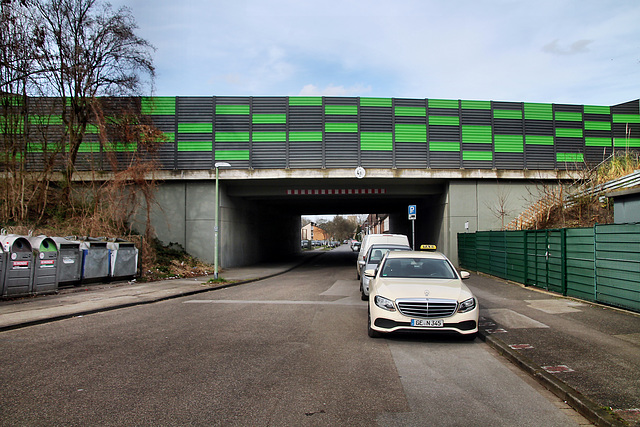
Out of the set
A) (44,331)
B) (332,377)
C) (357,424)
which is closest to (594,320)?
(332,377)

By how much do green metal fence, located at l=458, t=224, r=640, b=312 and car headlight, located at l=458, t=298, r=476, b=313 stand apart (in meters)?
4.27

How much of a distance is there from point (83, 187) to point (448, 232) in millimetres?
18133

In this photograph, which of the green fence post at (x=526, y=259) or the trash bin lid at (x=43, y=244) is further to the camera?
the green fence post at (x=526, y=259)

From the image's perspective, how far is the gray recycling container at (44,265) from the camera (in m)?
12.4

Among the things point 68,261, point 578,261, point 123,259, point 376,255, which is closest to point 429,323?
point 578,261

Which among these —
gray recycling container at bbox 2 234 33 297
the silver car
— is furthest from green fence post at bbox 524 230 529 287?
gray recycling container at bbox 2 234 33 297

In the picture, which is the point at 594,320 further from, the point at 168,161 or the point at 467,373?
the point at 168,161

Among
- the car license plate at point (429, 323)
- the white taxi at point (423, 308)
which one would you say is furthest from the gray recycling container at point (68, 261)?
the car license plate at point (429, 323)

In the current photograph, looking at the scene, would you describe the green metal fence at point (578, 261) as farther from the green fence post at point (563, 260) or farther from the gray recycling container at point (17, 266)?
the gray recycling container at point (17, 266)

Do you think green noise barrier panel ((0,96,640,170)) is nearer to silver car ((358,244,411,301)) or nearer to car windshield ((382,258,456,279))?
silver car ((358,244,411,301))

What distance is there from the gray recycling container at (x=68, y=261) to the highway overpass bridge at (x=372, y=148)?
743 cm

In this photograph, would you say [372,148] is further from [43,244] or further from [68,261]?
[43,244]

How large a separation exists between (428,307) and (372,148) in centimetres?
1658

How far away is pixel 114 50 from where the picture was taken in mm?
20000
